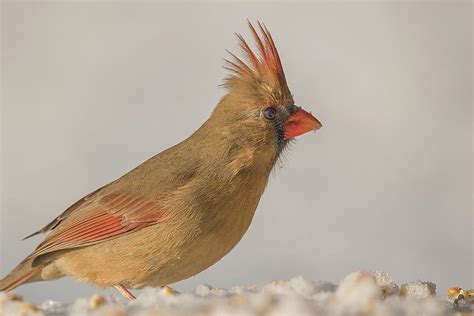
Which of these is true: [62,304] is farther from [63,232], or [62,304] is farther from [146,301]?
[63,232]

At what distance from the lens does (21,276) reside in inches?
118

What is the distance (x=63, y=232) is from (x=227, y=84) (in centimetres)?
85

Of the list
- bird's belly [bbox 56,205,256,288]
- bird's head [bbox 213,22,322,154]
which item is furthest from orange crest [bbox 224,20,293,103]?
bird's belly [bbox 56,205,256,288]

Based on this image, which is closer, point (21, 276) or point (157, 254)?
point (157, 254)

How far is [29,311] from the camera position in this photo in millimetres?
1835

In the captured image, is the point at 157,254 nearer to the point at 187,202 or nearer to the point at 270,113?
the point at 187,202

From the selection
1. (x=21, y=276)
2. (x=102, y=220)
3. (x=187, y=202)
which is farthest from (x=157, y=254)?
(x=21, y=276)

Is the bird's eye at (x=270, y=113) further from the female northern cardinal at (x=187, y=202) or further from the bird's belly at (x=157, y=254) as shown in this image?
the bird's belly at (x=157, y=254)

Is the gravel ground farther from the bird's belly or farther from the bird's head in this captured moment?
the bird's head

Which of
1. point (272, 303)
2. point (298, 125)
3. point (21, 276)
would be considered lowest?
point (272, 303)

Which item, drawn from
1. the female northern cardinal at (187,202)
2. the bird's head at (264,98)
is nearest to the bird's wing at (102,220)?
the female northern cardinal at (187,202)

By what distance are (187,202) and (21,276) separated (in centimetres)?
80

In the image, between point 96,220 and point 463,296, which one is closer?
point 463,296

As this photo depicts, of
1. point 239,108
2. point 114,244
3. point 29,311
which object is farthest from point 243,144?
point 29,311
